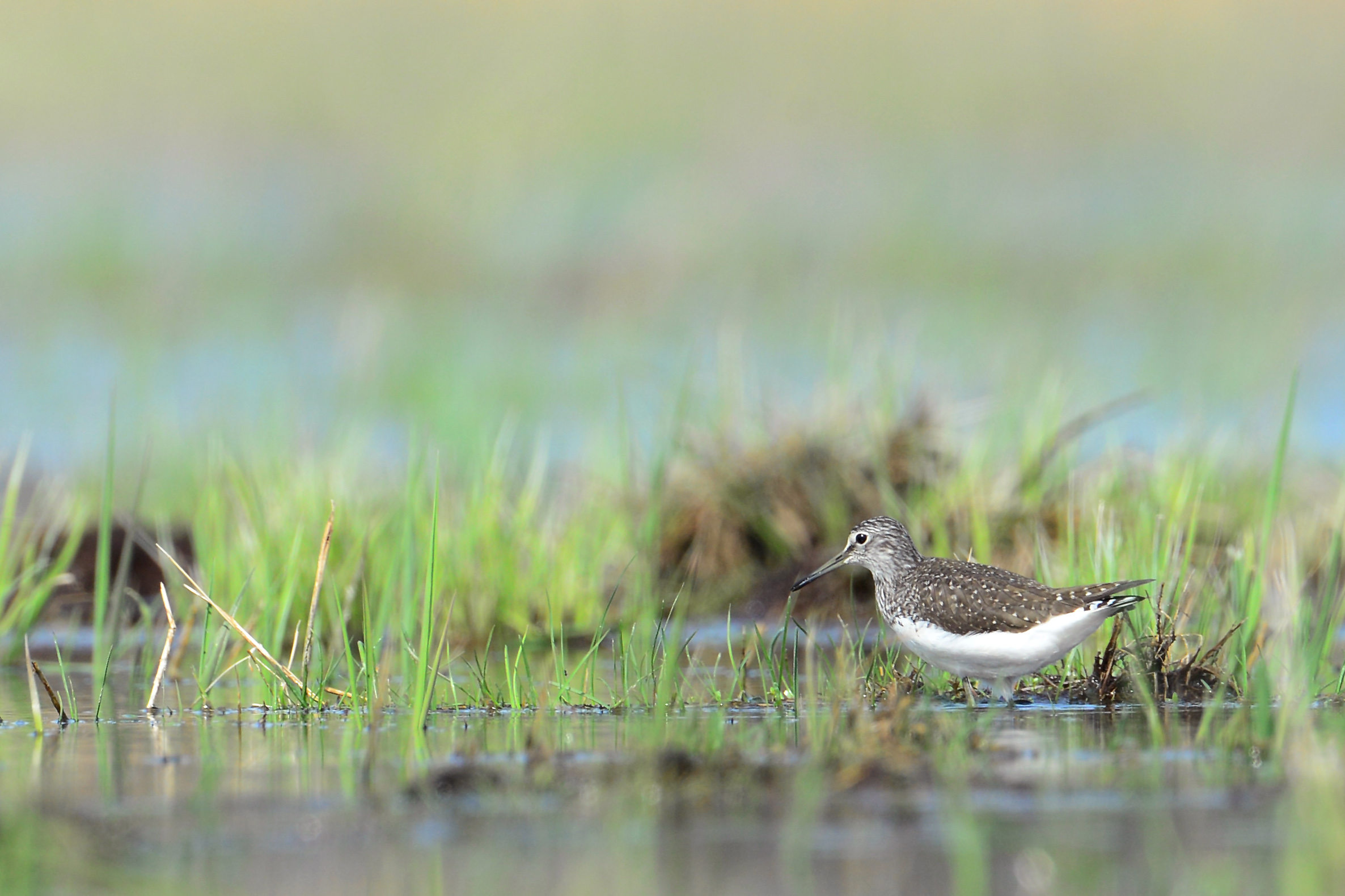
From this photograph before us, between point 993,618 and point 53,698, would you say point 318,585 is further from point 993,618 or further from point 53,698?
point 993,618

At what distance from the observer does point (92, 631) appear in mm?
10844

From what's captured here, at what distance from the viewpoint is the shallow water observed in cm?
414

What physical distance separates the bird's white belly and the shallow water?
34 centimetres

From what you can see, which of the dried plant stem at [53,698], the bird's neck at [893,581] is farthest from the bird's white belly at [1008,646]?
the dried plant stem at [53,698]

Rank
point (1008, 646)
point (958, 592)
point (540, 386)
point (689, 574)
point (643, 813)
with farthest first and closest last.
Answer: point (540, 386)
point (689, 574)
point (958, 592)
point (1008, 646)
point (643, 813)

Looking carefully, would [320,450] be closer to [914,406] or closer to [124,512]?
[124,512]

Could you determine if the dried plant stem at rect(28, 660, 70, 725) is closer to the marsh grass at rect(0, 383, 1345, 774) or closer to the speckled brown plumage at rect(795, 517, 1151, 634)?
the marsh grass at rect(0, 383, 1345, 774)

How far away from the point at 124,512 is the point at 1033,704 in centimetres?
700

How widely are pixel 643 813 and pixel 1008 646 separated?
2.17 m

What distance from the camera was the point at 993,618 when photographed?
6.64 meters

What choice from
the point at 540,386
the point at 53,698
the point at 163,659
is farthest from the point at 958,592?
the point at 540,386

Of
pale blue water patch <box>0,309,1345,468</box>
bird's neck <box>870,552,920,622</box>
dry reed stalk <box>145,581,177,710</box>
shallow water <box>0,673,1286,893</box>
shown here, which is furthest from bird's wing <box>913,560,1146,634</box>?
dry reed stalk <box>145,581,177,710</box>

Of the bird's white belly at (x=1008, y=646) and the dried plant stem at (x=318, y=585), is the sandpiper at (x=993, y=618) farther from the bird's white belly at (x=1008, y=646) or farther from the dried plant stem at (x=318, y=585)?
the dried plant stem at (x=318, y=585)

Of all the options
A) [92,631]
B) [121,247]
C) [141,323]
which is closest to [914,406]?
[92,631]
